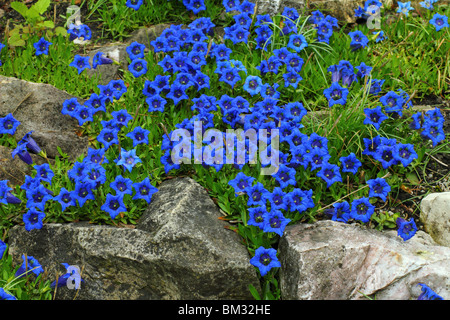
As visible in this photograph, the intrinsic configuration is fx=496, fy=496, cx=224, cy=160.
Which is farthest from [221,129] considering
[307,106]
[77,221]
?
[77,221]

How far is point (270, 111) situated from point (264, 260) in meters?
1.34

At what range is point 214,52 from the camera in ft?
15.4

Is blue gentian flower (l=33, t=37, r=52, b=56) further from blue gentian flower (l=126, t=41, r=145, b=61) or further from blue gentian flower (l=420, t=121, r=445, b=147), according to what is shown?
blue gentian flower (l=420, t=121, r=445, b=147)

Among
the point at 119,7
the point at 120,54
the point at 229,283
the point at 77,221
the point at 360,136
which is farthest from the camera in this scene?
the point at 119,7

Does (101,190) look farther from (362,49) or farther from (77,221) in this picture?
(362,49)

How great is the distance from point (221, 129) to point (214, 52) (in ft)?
2.89

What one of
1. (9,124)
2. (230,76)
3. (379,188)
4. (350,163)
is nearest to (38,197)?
(9,124)

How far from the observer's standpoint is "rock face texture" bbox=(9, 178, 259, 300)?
326 cm

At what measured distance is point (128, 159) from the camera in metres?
3.73

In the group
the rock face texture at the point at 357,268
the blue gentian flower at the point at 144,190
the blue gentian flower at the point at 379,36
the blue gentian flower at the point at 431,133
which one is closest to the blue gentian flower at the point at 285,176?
the rock face texture at the point at 357,268

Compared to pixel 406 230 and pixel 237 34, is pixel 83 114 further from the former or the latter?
pixel 406 230

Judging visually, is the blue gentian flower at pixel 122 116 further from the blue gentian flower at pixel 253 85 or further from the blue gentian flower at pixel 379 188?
the blue gentian flower at pixel 379 188

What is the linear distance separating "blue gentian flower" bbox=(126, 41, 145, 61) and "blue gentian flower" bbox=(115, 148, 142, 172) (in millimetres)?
1318

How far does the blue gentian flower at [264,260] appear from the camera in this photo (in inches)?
126
